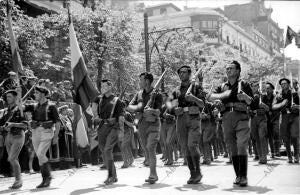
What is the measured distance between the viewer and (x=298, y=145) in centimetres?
1234

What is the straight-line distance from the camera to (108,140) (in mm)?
9844

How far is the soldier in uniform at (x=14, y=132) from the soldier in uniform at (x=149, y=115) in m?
2.50

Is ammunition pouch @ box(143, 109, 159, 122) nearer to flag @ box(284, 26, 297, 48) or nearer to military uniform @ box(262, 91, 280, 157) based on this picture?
military uniform @ box(262, 91, 280, 157)

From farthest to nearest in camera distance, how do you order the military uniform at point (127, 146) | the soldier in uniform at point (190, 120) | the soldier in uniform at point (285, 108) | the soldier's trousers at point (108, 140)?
the military uniform at point (127, 146)
the soldier in uniform at point (285, 108)
the soldier's trousers at point (108, 140)
the soldier in uniform at point (190, 120)

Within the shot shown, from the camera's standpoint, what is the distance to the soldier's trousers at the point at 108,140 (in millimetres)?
9734

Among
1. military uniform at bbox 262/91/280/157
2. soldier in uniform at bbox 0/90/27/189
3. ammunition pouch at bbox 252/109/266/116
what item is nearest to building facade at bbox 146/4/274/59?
military uniform at bbox 262/91/280/157

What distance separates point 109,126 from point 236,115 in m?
2.80

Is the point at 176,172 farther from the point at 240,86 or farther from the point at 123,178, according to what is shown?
the point at 240,86

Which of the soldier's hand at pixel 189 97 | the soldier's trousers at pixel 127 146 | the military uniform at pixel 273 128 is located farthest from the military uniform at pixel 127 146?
the soldier's hand at pixel 189 97

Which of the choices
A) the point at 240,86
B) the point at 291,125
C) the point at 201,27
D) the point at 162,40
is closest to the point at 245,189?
the point at 240,86

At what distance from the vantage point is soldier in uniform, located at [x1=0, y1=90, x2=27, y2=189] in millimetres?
9938

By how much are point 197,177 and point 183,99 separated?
1554 millimetres

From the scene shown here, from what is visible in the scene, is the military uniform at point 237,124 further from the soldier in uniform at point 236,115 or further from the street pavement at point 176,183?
the street pavement at point 176,183

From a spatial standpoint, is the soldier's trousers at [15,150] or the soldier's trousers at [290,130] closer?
the soldier's trousers at [15,150]
